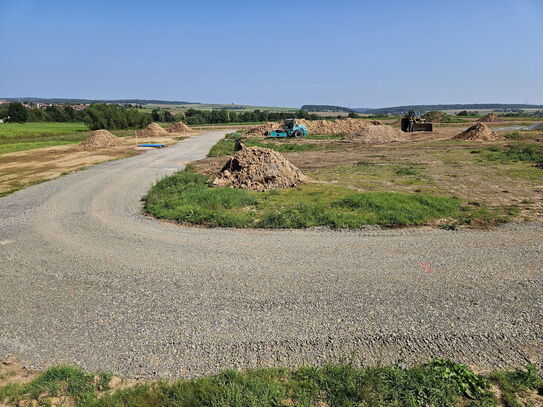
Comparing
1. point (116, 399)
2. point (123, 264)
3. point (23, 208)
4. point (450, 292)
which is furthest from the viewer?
point (23, 208)

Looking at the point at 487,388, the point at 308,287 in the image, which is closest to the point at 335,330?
the point at 308,287

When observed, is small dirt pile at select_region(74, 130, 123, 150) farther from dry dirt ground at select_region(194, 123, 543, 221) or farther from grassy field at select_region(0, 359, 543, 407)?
grassy field at select_region(0, 359, 543, 407)

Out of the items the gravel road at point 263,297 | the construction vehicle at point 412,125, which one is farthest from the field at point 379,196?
the construction vehicle at point 412,125

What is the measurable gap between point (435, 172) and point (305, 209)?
504 inches

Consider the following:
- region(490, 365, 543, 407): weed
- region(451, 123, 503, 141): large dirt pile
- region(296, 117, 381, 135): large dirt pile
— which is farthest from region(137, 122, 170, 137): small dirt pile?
region(490, 365, 543, 407): weed

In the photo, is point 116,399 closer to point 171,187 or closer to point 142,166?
point 171,187

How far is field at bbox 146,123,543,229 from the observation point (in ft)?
41.0

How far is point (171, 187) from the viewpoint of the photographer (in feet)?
59.7

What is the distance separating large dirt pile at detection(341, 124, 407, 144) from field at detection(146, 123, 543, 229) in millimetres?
14244

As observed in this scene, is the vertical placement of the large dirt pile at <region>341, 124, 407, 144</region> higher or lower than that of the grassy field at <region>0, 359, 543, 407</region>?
higher

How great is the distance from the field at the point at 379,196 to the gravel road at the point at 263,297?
1123mm

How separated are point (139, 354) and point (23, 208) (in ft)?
43.0

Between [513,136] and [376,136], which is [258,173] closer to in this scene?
[376,136]

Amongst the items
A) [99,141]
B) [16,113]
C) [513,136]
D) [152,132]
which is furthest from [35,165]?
[16,113]
